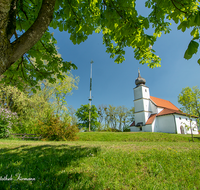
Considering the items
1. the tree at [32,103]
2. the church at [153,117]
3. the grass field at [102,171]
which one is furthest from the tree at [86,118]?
the grass field at [102,171]

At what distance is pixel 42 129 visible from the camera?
12.0 metres

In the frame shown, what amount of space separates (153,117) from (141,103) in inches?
196

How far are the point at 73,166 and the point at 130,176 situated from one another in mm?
1722

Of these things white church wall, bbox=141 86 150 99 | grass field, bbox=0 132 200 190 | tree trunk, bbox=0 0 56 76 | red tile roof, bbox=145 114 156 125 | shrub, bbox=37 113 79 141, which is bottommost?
grass field, bbox=0 132 200 190

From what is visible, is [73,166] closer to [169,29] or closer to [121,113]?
[169,29]

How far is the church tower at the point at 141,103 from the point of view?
33.0 meters

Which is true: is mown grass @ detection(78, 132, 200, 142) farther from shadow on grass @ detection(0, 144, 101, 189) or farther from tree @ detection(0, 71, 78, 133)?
shadow on grass @ detection(0, 144, 101, 189)

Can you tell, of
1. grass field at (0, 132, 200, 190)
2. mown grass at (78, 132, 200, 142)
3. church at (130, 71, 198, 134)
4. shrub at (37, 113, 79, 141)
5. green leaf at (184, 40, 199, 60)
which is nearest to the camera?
green leaf at (184, 40, 199, 60)

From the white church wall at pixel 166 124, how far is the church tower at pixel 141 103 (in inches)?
128

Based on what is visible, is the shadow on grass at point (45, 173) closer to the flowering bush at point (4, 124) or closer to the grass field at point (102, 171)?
the grass field at point (102, 171)

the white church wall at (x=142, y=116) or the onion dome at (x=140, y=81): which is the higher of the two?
the onion dome at (x=140, y=81)

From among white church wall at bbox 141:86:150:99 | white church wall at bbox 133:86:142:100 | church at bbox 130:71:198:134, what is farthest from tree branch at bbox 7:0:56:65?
white church wall at bbox 133:86:142:100

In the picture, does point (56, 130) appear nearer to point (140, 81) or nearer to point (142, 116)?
point (142, 116)

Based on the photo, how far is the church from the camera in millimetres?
28688
